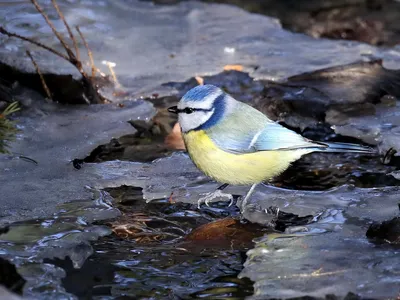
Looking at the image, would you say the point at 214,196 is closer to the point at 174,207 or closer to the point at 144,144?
the point at 174,207

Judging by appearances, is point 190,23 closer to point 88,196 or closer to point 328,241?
point 88,196

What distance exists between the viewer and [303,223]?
3229mm


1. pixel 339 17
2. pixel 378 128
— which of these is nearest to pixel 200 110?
pixel 378 128

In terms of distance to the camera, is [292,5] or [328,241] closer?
[328,241]

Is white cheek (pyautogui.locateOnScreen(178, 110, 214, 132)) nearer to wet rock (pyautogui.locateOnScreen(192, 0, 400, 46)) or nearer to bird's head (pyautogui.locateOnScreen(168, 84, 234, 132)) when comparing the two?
bird's head (pyautogui.locateOnScreen(168, 84, 234, 132))

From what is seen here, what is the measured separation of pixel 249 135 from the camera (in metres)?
3.32

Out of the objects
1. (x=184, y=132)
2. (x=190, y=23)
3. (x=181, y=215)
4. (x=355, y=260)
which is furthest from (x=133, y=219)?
(x=190, y=23)

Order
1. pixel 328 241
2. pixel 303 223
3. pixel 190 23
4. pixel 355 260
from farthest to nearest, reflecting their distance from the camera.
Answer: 1. pixel 190 23
2. pixel 303 223
3. pixel 328 241
4. pixel 355 260

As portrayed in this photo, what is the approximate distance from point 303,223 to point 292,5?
3.76 meters

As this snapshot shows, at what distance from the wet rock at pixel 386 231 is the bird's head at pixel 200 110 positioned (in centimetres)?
85

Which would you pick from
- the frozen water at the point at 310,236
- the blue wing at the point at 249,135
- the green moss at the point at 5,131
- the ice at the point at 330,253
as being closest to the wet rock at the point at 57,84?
the green moss at the point at 5,131

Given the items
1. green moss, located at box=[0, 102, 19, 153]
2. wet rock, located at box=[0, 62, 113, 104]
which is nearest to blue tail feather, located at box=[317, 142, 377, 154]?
green moss, located at box=[0, 102, 19, 153]

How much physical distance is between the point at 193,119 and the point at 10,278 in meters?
1.14

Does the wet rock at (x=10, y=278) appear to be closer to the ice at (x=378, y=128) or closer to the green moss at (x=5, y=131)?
the green moss at (x=5, y=131)
